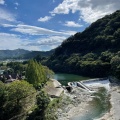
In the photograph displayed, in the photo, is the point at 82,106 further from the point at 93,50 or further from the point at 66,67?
the point at 93,50

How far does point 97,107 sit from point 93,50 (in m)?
97.3

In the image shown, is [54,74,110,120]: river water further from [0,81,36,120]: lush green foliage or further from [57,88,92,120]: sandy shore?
[0,81,36,120]: lush green foliage

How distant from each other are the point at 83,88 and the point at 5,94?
41.0m

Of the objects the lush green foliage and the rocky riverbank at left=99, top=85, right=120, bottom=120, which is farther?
the rocky riverbank at left=99, top=85, right=120, bottom=120

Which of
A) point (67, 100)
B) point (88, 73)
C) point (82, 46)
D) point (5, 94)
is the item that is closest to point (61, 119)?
point (5, 94)

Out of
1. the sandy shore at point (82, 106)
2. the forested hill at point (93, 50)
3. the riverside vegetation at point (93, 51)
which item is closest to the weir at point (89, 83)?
the riverside vegetation at point (93, 51)

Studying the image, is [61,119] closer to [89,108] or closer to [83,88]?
[89,108]

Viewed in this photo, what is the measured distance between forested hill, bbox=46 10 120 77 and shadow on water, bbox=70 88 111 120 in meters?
33.3

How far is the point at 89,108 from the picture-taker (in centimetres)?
5250

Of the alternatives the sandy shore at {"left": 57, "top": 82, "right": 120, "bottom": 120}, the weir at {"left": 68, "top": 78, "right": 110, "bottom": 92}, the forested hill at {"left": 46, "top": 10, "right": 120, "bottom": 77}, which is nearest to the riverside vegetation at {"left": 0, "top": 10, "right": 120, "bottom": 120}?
the forested hill at {"left": 46, "top": 10, "right": 120, "bottom": 77}

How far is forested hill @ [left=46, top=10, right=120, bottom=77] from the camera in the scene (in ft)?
367

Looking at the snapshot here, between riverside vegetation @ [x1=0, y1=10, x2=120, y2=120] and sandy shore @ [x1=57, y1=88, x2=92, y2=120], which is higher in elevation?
riverside vegetation @ [x1=0, y1=10, x2=120, y2=120]

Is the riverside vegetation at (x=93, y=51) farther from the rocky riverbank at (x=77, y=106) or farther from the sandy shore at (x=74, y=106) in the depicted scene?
the sandy shore at (x=74, y=106)

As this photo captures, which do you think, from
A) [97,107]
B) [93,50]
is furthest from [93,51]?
[97,107]
